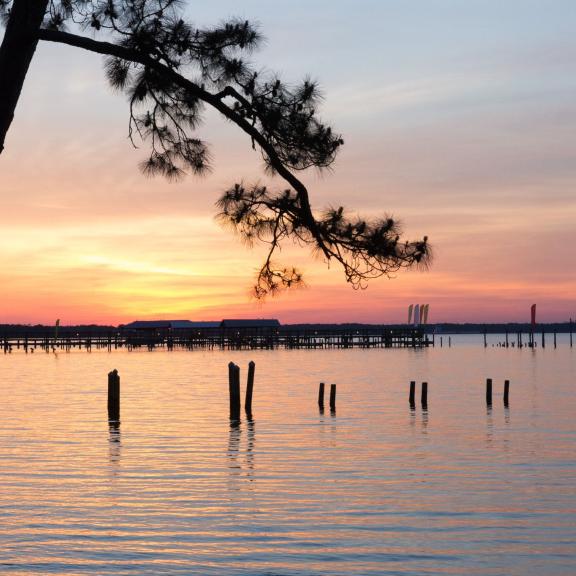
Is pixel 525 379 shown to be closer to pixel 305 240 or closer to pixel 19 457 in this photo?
pixel 19 457

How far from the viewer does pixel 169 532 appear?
14.4m

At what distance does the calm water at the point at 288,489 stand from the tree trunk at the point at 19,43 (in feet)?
19.7

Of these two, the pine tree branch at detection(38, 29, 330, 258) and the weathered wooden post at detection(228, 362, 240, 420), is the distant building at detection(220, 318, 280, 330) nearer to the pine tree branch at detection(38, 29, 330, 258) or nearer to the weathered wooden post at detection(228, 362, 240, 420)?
the weathered wooden post at detection(228, 362, 240, 420)

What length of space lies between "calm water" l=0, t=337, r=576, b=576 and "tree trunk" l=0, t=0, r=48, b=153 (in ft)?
19.7

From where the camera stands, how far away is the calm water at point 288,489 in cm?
1283

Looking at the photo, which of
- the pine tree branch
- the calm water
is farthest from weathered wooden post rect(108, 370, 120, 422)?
the pine tree branch

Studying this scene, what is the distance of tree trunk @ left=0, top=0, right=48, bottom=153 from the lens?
372 inches

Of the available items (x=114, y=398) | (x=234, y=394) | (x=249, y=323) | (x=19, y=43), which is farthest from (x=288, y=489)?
(x=249, y=323)

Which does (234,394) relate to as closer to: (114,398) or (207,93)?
(114,398)

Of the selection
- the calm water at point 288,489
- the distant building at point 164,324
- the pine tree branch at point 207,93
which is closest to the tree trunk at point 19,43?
the pine tree branch at point 207,93

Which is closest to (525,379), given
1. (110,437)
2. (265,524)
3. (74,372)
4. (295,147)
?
(74,372)

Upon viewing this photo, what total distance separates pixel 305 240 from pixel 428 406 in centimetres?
3106

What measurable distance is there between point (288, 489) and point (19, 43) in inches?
451

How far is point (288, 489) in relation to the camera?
18844 mm
